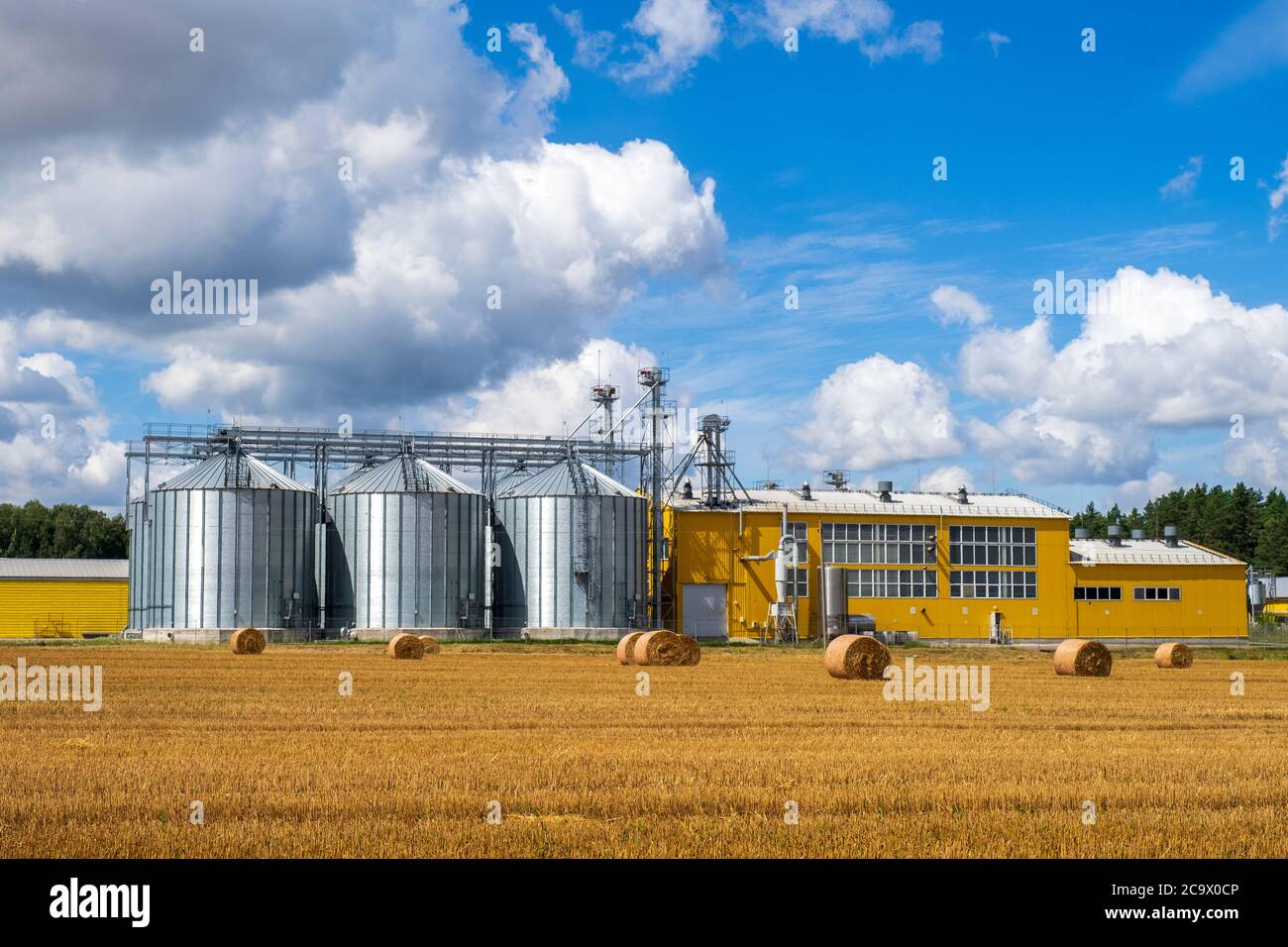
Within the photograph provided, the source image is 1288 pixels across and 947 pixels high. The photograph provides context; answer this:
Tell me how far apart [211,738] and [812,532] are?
2453 inches

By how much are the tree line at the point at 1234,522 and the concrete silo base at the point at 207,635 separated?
90733 millimetres

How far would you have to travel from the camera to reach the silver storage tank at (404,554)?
7225 centimetres

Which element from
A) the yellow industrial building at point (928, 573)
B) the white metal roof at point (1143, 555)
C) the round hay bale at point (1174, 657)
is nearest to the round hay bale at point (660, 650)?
the round hay bale at point (1174, 657)

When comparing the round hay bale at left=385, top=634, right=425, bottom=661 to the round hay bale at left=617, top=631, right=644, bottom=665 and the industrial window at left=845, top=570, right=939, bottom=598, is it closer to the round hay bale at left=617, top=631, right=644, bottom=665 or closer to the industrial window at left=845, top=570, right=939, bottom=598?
the round hay bale at left=617, top=631, right=644, bottom=665

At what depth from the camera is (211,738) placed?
19734mm

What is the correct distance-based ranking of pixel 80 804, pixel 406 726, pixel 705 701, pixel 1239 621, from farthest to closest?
pixel 1239 621, pixel 705 701, pixel 406 726, pixel 80 804

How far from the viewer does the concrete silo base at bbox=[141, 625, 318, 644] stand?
225ft

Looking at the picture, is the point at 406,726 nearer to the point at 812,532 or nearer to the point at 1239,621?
the point at 812,532

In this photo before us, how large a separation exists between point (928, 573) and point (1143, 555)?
15.2 meters

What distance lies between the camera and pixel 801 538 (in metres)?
79.9
